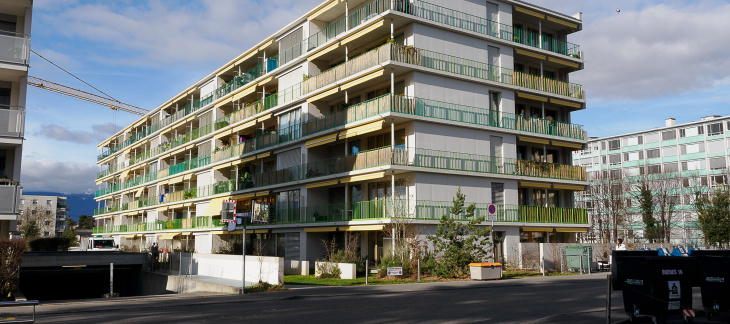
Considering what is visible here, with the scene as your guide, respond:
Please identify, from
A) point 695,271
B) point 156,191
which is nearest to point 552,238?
point 695,271

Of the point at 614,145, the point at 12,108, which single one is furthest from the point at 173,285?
the point at 614,145

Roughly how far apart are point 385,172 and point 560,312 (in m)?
19.0

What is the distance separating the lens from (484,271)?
2480 cm

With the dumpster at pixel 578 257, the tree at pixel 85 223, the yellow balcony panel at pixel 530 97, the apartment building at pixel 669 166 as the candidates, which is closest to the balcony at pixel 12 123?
the dumpster at pixel 578 257

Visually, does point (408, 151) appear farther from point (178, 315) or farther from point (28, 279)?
point (28, 279)

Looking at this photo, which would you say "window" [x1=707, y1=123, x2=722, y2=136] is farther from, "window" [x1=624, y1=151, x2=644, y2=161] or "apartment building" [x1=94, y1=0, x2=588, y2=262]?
"apartment building" [x1=94, y1=0, x2=588, y2=262]

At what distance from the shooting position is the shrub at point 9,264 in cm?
1938

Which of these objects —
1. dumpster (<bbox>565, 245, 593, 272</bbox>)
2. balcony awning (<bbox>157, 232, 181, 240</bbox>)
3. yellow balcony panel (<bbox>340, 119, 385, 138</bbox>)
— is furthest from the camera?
balcony awning (<bbox>157, 232, 181, 240</bbox>)

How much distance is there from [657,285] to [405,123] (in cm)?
2292

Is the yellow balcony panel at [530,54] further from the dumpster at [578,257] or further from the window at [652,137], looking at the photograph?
the window at [652,137]

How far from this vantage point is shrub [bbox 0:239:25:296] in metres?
19.4

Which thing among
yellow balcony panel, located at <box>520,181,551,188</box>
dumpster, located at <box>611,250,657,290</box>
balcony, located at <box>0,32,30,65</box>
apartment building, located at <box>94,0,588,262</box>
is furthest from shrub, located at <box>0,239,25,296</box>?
yellow balcony panel, located at <box>520,181,551,188</box>

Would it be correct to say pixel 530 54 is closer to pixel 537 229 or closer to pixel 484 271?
pixel 537 229

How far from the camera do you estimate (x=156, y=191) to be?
6769 centimetres
